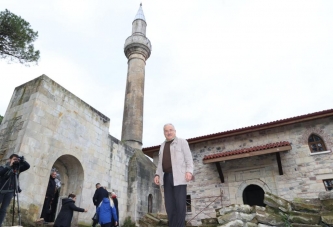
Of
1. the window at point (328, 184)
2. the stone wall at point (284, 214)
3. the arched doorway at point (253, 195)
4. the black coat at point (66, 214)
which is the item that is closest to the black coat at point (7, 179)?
the black coat at point (66, 214)

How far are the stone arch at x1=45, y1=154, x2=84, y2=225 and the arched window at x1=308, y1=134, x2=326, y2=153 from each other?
9.15 meters

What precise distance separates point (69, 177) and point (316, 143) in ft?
32.0

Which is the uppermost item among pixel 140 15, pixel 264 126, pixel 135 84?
pixel 140 15

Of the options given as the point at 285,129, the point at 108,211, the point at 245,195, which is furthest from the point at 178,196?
the point at 285,129

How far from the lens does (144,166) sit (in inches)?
423

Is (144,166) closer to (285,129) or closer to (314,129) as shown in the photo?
(285,129)

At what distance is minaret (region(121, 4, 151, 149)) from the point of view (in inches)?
471

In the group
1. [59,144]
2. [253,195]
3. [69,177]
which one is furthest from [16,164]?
[253,195]

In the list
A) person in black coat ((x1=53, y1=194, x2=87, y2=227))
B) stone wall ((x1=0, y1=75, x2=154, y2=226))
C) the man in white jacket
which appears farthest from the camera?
stone wall ((x1=0, y1=75, x2=154, y2=226))

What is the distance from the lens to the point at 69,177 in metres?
7.98

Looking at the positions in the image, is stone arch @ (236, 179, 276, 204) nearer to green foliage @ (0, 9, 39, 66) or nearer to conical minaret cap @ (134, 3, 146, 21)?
green foliage @ (0, 9, 39, 66)

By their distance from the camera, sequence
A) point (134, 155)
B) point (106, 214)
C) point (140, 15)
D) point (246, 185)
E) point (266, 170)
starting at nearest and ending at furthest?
point (106, 214)
point (266, 170)
point (246, 185)
point (134, 155)
point (140, 15)

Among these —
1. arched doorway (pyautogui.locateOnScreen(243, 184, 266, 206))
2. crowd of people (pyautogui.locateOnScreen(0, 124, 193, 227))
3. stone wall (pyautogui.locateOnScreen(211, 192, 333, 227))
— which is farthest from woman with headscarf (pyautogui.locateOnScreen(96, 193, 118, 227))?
arched doorway (pyautogui.locateOnScreen(243, 184, 266, 206))

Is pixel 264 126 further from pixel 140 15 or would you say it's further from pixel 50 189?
pixel 140 15
